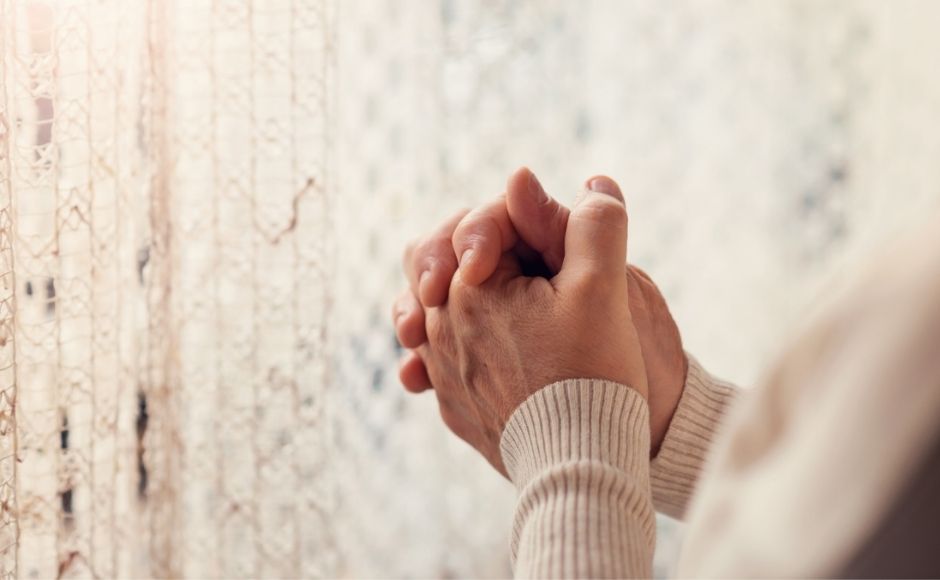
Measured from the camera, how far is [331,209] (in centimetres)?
117

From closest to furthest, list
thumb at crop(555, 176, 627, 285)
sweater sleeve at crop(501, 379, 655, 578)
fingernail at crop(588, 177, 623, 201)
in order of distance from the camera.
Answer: sweater sleeve at crop(501, 379, 655, 578) < thumb at crop(555, 176, 627, 285) < fingernail at crop(588, 177, 623, 201)

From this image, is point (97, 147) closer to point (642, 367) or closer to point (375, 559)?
point (642, 367)

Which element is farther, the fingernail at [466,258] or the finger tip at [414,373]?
the finger tip at [414,373]

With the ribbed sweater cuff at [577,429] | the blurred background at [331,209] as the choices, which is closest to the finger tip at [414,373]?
the blurred background at [331,209]

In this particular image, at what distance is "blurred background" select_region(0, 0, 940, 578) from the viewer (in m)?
0.85

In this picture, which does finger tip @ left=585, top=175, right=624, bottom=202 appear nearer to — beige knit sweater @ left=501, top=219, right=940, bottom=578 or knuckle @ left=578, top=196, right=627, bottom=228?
knuckle @ left=578, top=196, right=627, bottom=228

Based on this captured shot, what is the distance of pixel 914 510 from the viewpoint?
10.8 inches

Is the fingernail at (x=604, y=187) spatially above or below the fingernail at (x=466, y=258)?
above

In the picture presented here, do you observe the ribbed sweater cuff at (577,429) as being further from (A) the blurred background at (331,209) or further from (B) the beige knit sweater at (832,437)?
(B) the beige knit sweater at (832,437)

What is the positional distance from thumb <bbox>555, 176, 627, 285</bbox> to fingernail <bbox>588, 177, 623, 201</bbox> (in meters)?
0.06

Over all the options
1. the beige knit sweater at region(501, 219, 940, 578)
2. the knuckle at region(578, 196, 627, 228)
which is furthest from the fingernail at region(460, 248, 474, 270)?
the beige knit sweater at region(501, 219, 940, 578)

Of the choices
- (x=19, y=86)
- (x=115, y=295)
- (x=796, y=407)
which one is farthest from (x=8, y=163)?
(x=796, y=407)

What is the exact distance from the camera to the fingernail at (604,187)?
0.96m

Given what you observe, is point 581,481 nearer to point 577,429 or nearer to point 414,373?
point 577,429
